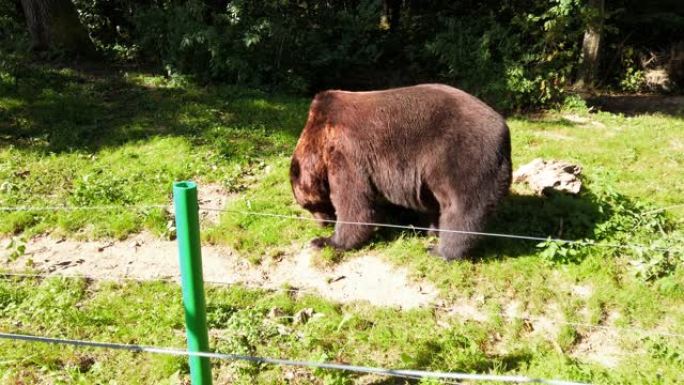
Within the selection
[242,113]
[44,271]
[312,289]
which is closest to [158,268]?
[44,271]

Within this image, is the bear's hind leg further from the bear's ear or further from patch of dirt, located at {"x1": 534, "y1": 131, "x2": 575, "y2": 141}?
patch of dirt, located at {"x1": 534, "y1": 131, "x2": 575, "y2": 141}

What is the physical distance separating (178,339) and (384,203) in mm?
2493

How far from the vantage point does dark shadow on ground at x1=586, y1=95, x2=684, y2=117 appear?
1134 centimetres

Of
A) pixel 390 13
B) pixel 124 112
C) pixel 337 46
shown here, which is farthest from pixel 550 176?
pixel 390 13

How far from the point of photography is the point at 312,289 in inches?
195

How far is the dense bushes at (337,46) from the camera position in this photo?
10500mm

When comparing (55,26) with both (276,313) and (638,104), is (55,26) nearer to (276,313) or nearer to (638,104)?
(276,313)

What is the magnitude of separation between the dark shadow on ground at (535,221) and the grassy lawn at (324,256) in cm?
2

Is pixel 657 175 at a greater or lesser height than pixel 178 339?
greater

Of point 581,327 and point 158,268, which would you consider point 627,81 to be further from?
point 158,268

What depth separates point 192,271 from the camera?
2822 millimetres

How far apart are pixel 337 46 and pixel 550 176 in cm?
655

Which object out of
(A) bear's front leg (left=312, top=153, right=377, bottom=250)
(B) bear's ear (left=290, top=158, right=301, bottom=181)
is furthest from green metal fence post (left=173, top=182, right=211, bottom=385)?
(B) bear's ear (left=290, top=158, right=301, bottom=181)

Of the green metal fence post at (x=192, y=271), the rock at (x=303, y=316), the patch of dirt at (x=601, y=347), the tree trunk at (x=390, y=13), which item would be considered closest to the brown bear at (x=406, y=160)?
the rock at (x=303, y=316)
